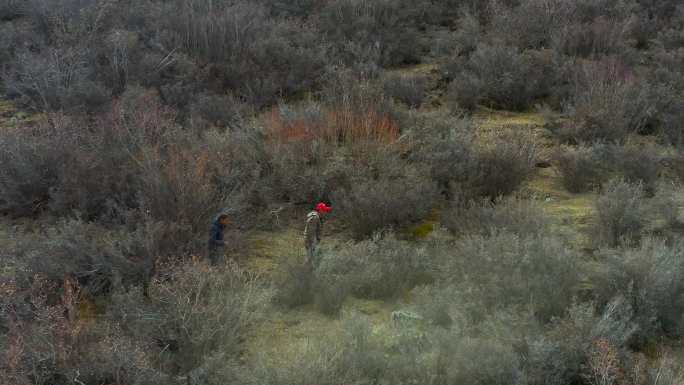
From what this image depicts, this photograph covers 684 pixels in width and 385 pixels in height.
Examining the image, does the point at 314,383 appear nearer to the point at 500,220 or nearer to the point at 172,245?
the point at 172,245

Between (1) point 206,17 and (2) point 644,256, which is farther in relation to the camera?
(1) point 206,17

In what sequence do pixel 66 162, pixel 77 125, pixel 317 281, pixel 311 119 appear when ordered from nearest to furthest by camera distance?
pixel 317 281 < pixel 66 162 < pixel 77 125 < pixel 311 119

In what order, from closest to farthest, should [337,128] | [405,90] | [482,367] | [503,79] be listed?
[482,367], [337,128], [405,90], [503,79]

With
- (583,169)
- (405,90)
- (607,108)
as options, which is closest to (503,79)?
(405,90)

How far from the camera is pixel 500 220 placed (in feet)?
19.0

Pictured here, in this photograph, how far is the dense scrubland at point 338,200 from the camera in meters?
4.18

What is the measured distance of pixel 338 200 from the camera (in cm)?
642

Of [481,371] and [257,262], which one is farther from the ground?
[481,371]

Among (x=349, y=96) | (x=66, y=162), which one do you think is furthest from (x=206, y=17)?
(x=66, y=162)

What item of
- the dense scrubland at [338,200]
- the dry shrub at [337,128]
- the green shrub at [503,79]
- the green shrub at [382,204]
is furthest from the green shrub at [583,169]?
the green shrub at [503,79]

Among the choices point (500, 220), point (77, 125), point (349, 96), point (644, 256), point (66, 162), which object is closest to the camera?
point (644, 256)

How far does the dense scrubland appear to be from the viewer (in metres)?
4.18

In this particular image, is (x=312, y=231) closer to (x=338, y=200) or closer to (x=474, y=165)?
(x=338, y=200)

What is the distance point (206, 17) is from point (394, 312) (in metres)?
7.17
